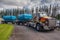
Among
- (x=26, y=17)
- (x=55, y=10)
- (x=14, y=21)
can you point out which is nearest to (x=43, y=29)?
(x=26, y=17)

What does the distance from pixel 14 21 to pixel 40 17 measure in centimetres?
2545

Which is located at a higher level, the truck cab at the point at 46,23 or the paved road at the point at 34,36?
the truck cab at the point at 46,23

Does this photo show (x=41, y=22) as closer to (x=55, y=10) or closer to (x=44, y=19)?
(x=44, y=19)

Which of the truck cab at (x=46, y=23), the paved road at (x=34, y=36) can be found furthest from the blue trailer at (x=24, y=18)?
the paved road at (x=34, y=36)

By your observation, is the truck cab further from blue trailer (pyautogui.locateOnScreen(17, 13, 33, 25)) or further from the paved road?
blue trailer (pyautogui.locateOnScreen(17, 13, 33, 25))

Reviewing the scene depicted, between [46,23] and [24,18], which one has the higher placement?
[46,23]

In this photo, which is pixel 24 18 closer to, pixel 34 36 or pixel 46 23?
pixel 46 23

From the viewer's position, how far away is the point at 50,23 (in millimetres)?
22438

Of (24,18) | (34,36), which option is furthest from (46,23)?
(24,18)

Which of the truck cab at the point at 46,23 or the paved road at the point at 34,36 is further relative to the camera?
the truck cab at the point at 46,23

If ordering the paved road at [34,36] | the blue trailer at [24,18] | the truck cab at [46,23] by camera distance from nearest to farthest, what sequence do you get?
the paved road at [34,36] < the truck cab at [46,23] < the blue trailer at [24,18]

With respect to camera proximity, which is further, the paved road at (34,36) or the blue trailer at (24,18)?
the blue trailer at (24,18)

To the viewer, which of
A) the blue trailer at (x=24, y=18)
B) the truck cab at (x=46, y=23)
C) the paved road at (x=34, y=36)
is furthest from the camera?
the blue trailer at (x=24, y=18)

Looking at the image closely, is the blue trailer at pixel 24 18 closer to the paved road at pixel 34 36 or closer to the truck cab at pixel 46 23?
the truck cab at pixel 46 23
